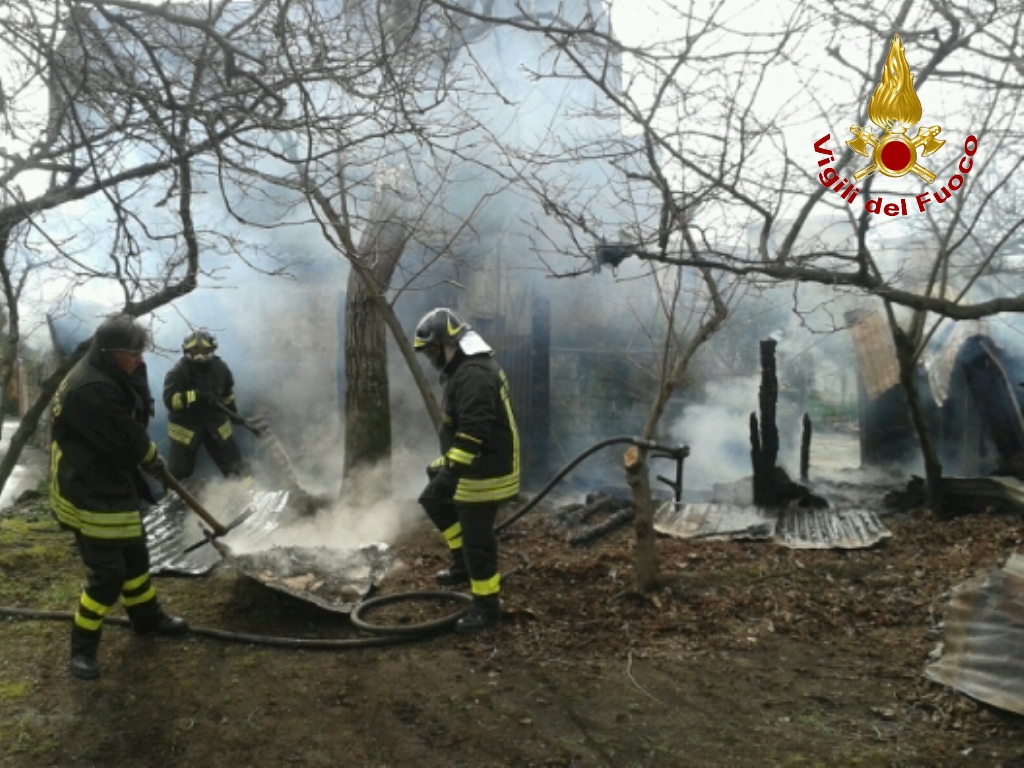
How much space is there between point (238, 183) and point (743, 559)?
4920 mm

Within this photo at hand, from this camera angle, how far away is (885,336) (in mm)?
13000

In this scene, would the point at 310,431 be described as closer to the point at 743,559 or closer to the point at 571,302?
the point at 571,302

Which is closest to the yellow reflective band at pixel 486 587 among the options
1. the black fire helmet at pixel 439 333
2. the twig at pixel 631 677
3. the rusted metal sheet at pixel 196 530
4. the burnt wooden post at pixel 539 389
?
the twig at pixel 631 677

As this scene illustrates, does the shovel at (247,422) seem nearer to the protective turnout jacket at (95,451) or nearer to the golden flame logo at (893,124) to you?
the protective turnout jacket at (95,451)

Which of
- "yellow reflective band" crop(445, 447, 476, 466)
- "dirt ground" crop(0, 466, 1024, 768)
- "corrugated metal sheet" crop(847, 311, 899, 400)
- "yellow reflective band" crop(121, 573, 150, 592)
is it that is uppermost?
"corrugated metal sheet" crop(847, 311, 899, 400)

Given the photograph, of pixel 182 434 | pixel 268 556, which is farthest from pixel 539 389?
pixel 268 556

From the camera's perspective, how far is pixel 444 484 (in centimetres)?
577

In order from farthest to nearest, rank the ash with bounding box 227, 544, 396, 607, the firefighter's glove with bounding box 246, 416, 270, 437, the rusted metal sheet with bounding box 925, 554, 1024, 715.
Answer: the firefighter's glove with bounding box 246, 416, 270, 437, the ash with bounding box 227, 544, 396, 607, the rusted metal sheet with bounding box 925, 554, 1024, 715

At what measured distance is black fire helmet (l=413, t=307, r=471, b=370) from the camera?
18.5 feet

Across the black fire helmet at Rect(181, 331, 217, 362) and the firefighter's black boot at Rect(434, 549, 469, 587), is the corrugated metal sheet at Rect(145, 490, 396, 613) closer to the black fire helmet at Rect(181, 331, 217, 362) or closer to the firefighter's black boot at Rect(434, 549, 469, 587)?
the firefighter's black boot at Rect(434, 549, 469, 587)

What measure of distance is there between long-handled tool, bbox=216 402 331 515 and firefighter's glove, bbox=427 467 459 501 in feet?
11.2

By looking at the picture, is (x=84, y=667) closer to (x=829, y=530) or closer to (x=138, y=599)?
(x=138, y=599)

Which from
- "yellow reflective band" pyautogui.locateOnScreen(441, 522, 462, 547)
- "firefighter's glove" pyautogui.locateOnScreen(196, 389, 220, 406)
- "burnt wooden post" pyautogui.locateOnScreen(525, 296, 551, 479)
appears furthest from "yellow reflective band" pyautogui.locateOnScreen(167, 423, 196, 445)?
"burnt wooden post" pyautogui.locateOnScreen(525, 296, 551, 479)

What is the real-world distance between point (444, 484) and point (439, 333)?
3.35 ft
